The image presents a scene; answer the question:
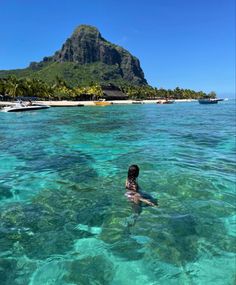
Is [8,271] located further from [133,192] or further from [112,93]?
[112,93]

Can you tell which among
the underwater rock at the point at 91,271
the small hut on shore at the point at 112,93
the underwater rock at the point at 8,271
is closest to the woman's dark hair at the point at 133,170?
the underwater rock at the point at 91,271

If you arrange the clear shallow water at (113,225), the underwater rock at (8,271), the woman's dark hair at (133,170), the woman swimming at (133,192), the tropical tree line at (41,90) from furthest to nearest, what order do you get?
the tropical tree line at (41,90) < the woman swimming at (133,192) < the woman's dark hair at (133,170) < the clear shallow water at (113,225) < the underwater rock at (8,271)

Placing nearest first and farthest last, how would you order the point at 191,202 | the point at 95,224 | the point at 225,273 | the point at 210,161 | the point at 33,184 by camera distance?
the point at 225,273
the point at 95,224
the point at 191,202
the point at 33,184
the point at 210,161

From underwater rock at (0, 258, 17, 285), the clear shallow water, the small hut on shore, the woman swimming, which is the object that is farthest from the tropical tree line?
underwater rock at (0, 258, 17, 285)

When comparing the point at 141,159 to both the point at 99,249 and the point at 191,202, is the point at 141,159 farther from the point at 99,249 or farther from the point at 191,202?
the point at 99,249

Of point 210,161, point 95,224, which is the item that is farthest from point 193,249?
point 210,161

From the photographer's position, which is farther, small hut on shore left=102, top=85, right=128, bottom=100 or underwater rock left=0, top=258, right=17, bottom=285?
small hut on shore left=102, top=85, right=128, bottom=100

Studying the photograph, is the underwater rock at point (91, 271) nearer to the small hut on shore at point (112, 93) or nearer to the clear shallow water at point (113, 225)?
the clear shallow water at point (113, 225)

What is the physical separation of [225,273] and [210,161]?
9.73 meters

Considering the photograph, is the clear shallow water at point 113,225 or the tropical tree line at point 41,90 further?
the tropical tree line at point 41,90

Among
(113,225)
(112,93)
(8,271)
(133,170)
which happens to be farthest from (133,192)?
(112,93)

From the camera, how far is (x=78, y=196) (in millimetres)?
9812

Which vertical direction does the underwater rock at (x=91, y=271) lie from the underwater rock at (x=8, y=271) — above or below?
below

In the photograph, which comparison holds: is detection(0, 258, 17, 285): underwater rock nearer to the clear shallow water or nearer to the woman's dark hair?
the clear shallow water
